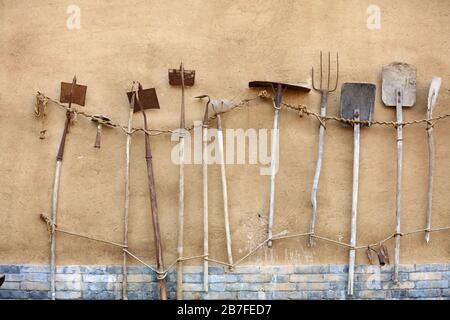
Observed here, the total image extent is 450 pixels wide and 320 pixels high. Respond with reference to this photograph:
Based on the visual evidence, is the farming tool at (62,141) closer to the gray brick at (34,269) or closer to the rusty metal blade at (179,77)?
the gray brick at (34,269)

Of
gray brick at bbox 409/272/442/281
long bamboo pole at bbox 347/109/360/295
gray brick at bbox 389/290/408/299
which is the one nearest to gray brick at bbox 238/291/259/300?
long bamboo pole at bbox 347/109/360/295

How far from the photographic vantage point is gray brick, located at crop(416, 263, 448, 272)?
5.54 meters

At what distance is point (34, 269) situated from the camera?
5422 millimetres

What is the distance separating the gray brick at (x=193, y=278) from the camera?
17.9 ft

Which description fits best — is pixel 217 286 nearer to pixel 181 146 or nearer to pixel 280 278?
pixel 280 278

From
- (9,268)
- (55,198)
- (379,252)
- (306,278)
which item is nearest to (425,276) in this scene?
(379,252)

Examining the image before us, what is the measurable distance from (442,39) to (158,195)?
311 cm

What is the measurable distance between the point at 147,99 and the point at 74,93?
68 centimetres

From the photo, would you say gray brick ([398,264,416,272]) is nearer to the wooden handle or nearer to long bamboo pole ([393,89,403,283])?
long bamboo pole ([393,89,403,283])

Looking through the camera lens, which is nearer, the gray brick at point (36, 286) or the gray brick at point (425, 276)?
the gray brick at point (36, 286)

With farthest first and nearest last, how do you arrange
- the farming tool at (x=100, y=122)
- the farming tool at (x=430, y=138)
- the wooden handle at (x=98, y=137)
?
the farming tool at (x=430, y=138) < the farming tool at (x=100, y=122) < the wooden handle at (x=98, y=137)

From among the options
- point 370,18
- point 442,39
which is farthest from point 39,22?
point 442,39

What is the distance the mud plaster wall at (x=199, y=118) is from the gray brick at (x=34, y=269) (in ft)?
0.19

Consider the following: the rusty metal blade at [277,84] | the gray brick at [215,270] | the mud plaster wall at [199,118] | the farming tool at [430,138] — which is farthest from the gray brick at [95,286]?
the farming tool at [430,138]
